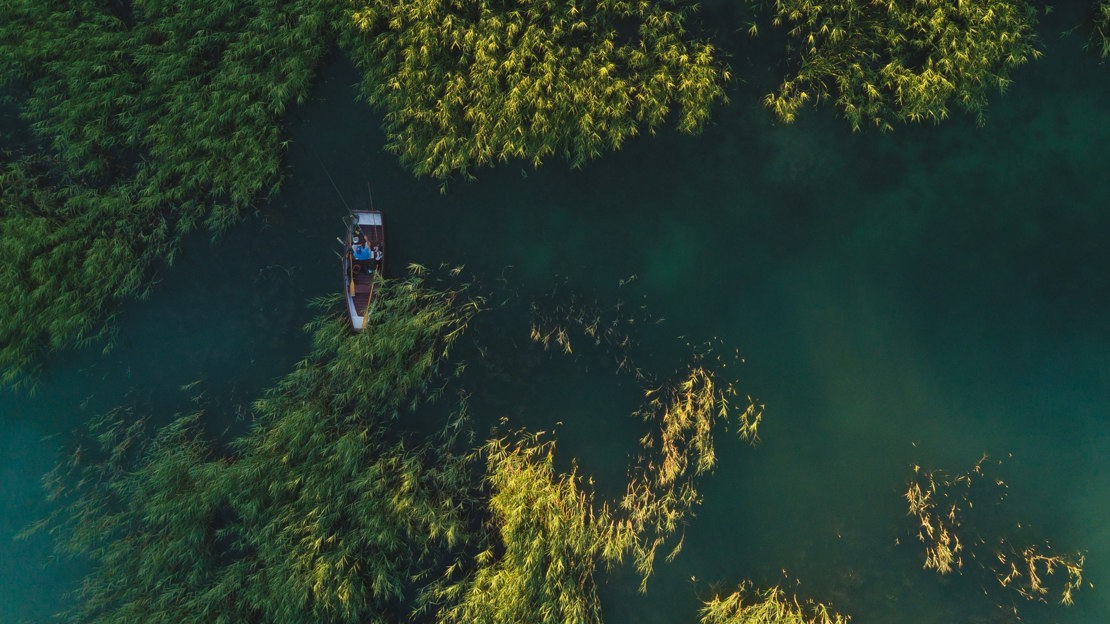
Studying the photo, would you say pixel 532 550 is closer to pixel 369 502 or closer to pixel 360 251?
pixel 369 502

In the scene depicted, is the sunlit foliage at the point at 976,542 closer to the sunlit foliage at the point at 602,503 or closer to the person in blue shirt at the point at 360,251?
the sunlit foliage at the point at 602,503

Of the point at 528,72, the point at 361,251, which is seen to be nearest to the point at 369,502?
the point at 361,251

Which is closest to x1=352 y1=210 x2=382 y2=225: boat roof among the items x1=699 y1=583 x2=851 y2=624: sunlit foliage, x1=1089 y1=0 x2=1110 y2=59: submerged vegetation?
x1=699 y1=583 x2=851 y2=624: sunlit foliage

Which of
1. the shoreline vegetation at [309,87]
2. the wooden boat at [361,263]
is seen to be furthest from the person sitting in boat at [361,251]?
the shoreline vegetation at [309,87]

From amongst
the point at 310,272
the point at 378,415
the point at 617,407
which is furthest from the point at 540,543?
the point at 310,272

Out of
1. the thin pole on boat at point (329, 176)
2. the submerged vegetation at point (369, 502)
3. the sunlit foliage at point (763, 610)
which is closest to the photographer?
the submerged vegetation at point (369, 502)

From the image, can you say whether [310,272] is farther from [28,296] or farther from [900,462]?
[900,462]
